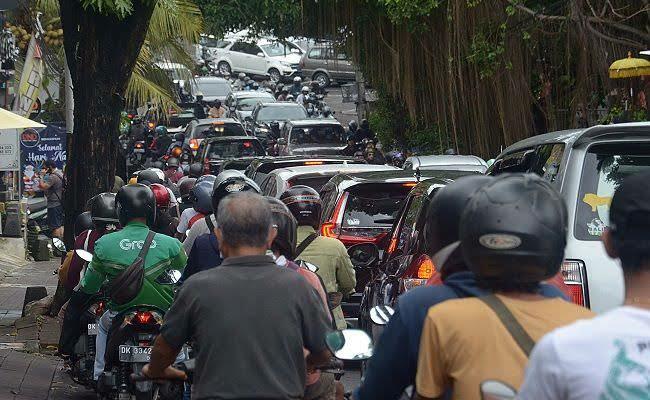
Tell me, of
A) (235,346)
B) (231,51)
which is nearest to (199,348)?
(235,346)

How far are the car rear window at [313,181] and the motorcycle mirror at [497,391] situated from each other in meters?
11.5

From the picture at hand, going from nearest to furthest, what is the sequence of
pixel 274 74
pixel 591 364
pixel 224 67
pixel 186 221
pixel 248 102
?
pixel 591 364, pixel 186 221, pixel 248 102, pixel 274 74, pixel 224 67

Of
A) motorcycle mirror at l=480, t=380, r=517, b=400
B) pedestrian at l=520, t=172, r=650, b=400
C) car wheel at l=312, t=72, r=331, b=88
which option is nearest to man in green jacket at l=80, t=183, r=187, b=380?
motorcycle mirror at l=480, t=380, r=517, b=400

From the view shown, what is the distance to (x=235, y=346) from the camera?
14.5ft

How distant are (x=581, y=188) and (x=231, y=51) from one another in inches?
1984

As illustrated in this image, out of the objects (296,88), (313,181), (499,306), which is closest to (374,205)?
(313,181)

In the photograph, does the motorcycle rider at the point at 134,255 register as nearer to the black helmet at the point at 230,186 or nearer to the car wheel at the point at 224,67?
the black helmet at the point at 230,186

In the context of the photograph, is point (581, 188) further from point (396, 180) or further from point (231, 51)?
point (231, 51)

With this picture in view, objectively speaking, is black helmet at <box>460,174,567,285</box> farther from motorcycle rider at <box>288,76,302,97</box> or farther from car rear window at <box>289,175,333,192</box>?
motorcycle rider at <box>288,76,302,97</box>

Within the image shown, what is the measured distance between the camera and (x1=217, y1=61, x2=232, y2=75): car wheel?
185 ft

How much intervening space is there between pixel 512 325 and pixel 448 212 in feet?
2.81

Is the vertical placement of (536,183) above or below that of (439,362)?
above

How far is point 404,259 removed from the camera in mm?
8875

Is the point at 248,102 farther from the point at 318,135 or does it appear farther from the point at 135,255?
the point at 135,255
